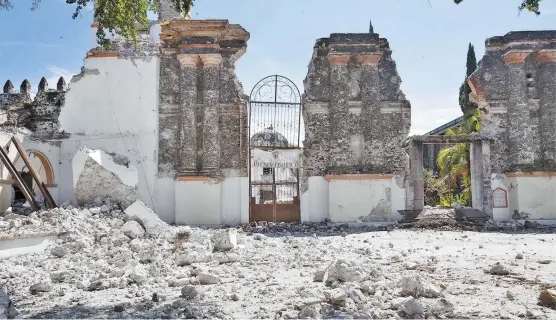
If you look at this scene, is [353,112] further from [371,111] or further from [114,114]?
[114,114]

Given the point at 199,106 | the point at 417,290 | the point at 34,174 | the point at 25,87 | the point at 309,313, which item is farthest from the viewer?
the point at 25,87

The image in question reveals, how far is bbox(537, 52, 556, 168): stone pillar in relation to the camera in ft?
45.0

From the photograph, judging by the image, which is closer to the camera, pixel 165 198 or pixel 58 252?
pixel 58 252

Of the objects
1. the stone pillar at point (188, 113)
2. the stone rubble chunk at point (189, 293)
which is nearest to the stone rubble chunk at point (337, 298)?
the stone rubble chunk at point (189, 293)

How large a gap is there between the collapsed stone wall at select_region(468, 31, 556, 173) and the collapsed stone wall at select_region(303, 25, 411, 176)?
8.54ft

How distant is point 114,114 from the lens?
13.5 meters

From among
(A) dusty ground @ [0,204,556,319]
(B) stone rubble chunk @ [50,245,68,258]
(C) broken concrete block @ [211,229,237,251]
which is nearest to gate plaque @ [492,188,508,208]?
(A) dusty ground @ [0,204,556,319]

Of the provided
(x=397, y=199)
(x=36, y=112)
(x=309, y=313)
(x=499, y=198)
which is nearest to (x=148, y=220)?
(x=309, y=313)

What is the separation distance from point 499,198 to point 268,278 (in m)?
9.99

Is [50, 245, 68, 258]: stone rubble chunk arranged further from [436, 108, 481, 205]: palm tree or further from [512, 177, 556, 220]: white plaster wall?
[436, 108, 481, 205]: palm tree

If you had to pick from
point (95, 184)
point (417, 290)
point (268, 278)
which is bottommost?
point (268, 278)

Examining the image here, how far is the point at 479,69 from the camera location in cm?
1424

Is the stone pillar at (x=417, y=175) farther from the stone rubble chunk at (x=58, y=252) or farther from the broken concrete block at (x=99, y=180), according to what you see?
the stone rubble chunk at (x=58, y=252)

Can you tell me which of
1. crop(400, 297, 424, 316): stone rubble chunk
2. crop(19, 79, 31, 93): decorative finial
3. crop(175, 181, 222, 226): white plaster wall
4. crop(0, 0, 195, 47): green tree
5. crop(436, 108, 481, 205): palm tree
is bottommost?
crop(400, 297, 424, 316): stone rubble chunk
